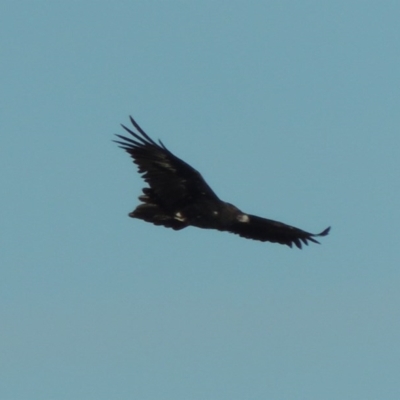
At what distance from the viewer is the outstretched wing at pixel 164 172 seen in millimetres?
35031

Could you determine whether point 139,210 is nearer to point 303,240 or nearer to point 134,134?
point 134,134

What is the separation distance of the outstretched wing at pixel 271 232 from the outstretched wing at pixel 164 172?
162cm

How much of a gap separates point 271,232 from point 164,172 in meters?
3.32

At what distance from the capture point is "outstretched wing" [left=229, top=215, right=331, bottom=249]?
36750mm

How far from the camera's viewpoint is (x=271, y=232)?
3731 cm

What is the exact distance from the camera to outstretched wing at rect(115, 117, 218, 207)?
35031 millimetres

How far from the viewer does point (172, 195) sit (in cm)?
3544

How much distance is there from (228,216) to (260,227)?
1454 millimetres

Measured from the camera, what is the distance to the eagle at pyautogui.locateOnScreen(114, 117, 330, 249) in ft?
115

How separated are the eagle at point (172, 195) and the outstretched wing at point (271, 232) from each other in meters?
0.58

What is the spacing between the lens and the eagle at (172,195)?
1382 inches

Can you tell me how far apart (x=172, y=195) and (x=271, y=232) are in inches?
115

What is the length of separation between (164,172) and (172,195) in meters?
0.54

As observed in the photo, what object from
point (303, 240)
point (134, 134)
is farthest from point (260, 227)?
point (134, 134)
